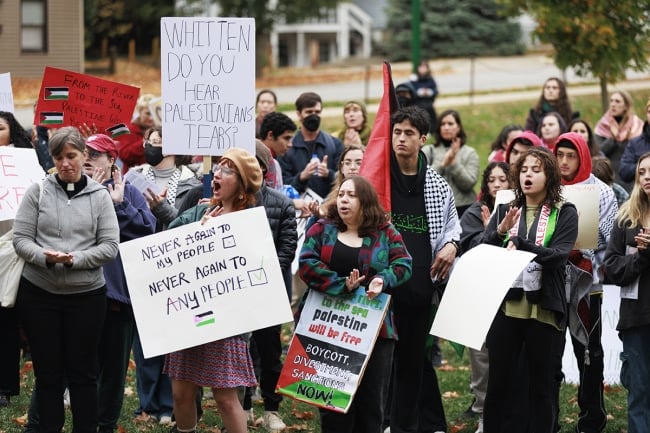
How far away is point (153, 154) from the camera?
9.55 m

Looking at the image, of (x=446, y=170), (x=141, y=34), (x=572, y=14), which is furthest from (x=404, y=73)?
(x=446, y=170)

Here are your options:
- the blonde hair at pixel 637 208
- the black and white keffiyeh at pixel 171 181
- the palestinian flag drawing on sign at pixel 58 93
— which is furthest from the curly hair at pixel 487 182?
the palestinian flag drawing on sign at pixel 58 93

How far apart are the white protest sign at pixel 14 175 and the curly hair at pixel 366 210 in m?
2.39

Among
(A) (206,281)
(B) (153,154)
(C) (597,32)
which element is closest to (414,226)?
(A) (206,281)

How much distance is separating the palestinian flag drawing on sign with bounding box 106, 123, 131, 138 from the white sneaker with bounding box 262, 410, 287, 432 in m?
2.48

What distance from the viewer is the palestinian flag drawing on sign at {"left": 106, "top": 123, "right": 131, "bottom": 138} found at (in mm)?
9266

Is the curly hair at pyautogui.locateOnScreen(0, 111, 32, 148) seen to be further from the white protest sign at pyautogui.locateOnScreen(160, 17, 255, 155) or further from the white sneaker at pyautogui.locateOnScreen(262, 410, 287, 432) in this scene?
the white sneaker at pyautogui.locateOnScreen(262, 410, 287, 432)

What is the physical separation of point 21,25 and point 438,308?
29282 mm

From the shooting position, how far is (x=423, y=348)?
8211 mm

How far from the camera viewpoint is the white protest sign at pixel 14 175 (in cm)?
826

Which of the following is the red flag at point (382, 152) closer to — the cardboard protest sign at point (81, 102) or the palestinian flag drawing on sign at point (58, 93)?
the cardboard protest sign at point (81, 102)

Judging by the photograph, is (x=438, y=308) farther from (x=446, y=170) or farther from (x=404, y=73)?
(x=404, y=73)

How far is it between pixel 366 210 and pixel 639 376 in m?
2.20

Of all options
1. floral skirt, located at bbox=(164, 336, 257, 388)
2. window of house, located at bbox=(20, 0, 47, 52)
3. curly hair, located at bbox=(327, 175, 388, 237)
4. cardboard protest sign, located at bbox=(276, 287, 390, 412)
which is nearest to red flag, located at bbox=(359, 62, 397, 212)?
curly hair, located at bbox=(327, 175, 388, 237)
